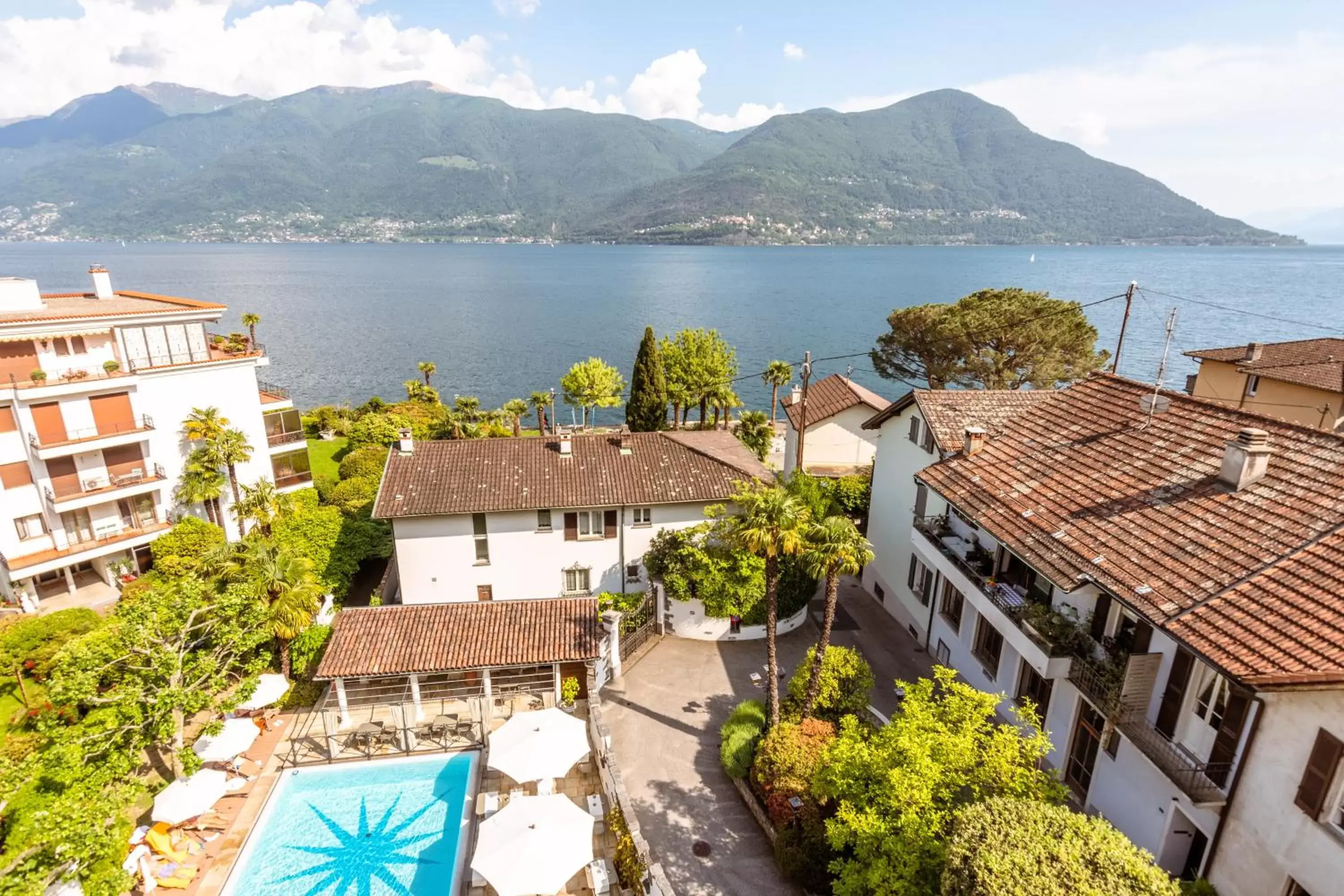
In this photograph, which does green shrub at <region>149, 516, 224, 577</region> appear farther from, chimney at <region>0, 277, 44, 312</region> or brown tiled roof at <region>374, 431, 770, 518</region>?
chimney at <region>0, 277, 44, 312</region>

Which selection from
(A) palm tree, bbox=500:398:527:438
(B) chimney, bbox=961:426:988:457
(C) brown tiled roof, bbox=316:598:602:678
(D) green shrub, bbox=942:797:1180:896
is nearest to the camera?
(D) green shrub, bbox=942:797:1180:896

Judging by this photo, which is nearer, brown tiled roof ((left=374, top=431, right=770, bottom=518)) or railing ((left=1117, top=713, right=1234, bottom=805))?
railing ((left=1117, top=713, right=1234, bottom=805))

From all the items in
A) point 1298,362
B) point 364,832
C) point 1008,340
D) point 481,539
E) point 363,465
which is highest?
point 1298,362

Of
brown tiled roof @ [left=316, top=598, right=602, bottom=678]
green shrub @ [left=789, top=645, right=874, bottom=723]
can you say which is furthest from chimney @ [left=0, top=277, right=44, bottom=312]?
green shrub @ [left=789, top=645, right=874, bottom=723]

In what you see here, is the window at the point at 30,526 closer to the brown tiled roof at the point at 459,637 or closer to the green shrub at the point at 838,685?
the brown tiled roof at the point at 459,637

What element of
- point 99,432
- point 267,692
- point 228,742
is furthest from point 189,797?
point 99,432

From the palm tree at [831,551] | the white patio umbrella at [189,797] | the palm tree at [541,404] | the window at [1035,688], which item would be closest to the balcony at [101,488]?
the white patio umbrella at [189,797]

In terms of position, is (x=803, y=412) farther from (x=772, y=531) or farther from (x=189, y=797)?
(x=189, y=797)

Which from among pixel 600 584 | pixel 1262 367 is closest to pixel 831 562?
pixel 600 584

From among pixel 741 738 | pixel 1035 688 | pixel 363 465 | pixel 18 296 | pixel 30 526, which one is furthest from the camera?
pixel 363 465
